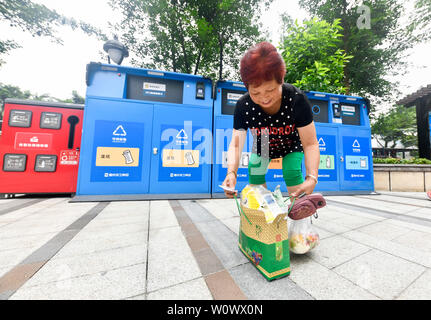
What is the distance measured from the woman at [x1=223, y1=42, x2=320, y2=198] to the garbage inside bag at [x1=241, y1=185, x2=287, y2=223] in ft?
0.35

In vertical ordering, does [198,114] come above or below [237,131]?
above

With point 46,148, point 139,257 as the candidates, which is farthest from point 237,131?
point 46,148

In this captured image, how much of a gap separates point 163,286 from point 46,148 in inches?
157

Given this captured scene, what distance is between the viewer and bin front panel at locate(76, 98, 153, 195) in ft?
9.72

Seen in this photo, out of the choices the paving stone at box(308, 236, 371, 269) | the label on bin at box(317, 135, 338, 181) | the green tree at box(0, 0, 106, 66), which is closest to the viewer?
the paving stone at box(308, 236, 371, 269)

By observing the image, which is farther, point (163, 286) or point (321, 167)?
point (321, 167)

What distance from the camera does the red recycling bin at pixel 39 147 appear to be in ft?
10.2

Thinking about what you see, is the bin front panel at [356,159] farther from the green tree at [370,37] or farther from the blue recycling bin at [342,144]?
the green tree at [370,37]

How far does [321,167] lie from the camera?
3967mm

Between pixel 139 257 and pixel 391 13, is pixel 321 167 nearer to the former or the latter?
pixel 139 257

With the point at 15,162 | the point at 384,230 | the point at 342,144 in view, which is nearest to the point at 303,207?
the point at 384,230

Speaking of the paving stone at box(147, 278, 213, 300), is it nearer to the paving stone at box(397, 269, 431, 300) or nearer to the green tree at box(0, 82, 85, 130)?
the paving stone at box(397, 269, 431, 300)

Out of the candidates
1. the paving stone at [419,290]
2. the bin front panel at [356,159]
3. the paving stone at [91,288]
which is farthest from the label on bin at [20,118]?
the bin front panel at [356,159]

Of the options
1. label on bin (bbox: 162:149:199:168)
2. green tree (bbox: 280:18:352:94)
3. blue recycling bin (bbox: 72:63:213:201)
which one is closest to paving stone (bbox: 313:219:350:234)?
blue recycling bin (bbox: 72:63:213:201)
